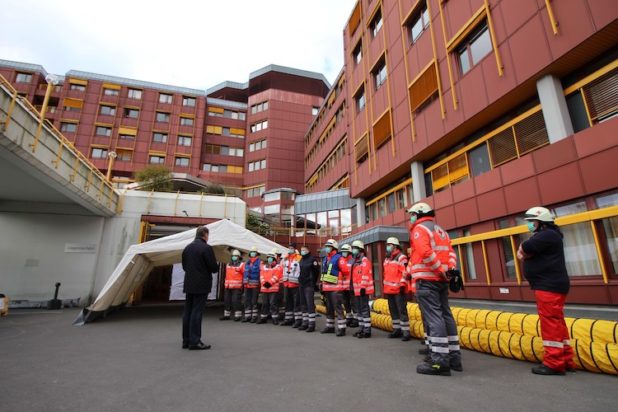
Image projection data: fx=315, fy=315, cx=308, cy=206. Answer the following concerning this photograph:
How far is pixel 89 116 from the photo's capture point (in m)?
42.4

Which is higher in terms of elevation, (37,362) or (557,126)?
(557,126)

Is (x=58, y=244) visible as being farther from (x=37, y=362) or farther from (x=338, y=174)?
(x=338, y=174)

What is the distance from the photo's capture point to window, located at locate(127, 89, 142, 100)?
4466 cm

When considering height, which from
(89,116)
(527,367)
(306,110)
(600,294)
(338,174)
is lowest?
(527,367)

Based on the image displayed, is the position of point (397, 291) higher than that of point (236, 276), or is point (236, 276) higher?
point (236, 276)

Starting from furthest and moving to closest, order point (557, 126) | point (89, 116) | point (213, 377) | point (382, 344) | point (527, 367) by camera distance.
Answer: point (89, 116) → point (557, 126) → point (382, 344) → point (527, 367) → point (213, 377)

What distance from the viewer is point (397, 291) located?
268 inches

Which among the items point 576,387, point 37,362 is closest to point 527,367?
point 576,387

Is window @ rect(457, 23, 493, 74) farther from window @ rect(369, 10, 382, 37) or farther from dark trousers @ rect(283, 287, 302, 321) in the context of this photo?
dark trousers @ rect(283, 287, 302, 321)

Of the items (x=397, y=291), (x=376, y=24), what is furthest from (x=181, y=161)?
(x=397, y=291)

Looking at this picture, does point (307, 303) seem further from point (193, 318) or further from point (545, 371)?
point (545, 371)

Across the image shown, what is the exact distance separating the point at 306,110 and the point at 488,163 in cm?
3951

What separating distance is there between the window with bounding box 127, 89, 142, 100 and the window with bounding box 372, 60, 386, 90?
125ft

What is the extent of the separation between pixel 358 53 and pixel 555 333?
77.2 ft
